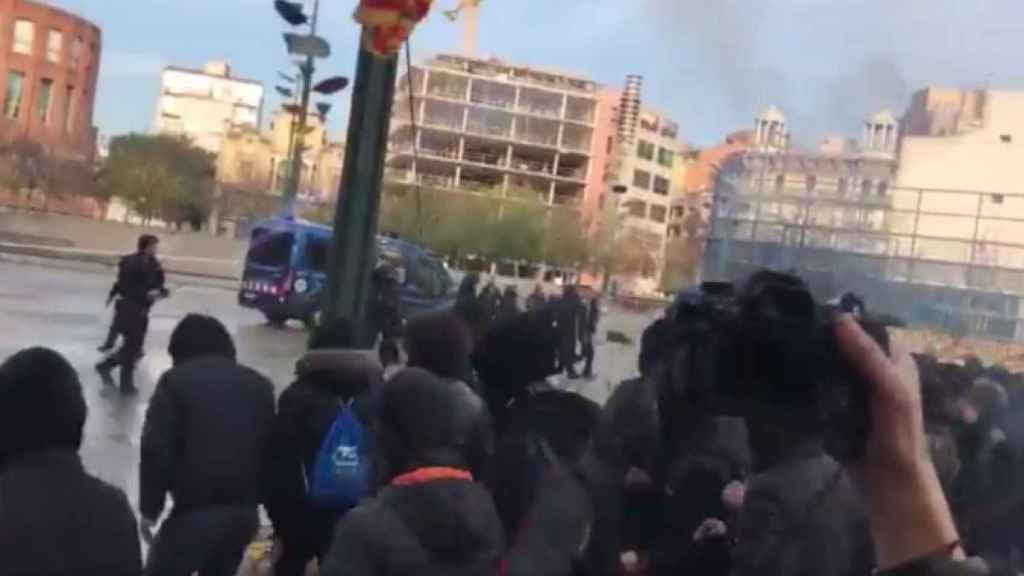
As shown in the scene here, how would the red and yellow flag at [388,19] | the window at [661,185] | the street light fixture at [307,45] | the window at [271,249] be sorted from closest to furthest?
the red and yellow flag at [388,19] → the street light fixture at [307,45] → the window at [661,185] → the window at [271,249]

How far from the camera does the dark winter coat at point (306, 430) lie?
5.14 metres

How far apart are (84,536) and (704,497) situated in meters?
1.82

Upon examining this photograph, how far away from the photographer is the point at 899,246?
220 inches

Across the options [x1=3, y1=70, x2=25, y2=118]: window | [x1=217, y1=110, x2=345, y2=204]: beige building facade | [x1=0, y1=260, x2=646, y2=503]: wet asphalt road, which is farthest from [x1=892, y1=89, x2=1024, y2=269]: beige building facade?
[x1=3, y1=70, x2=25, y2=118]: window

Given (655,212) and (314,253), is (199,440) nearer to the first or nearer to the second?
(314,253)

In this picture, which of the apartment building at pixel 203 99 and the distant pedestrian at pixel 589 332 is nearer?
the distant pedestrian at pixel 589 332

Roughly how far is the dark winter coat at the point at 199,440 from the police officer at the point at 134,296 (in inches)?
343

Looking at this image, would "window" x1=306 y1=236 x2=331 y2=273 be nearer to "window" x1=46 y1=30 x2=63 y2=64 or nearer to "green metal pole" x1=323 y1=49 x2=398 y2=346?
"green metal pole" x1=323 y1=49 x2=398 y2=346

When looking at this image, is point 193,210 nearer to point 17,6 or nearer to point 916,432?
point 17,6

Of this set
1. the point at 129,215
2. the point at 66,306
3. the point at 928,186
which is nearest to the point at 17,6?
the point at 129,215

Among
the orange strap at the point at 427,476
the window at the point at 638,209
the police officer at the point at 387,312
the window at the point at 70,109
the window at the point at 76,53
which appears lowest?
the police officer at the point at 387,312

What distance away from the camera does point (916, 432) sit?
178cm

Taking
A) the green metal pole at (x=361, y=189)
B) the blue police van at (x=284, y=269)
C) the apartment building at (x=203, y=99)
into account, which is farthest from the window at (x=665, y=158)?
the apartment building at (x=203, y=99)

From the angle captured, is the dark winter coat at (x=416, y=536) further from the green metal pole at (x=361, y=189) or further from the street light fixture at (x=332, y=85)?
the street light fixture at (x=332, y=85)
